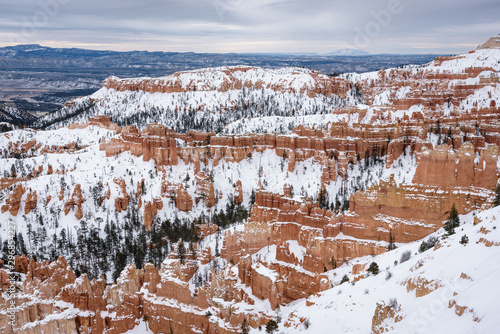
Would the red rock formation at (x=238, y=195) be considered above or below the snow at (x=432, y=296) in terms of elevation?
below

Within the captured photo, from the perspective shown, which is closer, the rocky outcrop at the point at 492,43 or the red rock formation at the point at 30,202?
the red rock formation at the point at 30,202

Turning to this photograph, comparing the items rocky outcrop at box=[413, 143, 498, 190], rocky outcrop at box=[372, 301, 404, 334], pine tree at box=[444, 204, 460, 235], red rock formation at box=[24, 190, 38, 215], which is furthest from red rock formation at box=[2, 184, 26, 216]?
rocky outcrop at box=[372, 301, 404, 334]

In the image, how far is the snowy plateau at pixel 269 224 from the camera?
75.4 feet

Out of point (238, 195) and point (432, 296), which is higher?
point (432, 296)

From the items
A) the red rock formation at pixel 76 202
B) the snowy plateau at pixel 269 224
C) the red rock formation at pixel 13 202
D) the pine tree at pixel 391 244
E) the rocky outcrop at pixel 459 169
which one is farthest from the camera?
the red rock formation at pixel 76 202

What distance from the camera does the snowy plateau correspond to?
22984 millimetres

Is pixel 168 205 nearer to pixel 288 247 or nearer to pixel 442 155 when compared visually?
pixel 288 247

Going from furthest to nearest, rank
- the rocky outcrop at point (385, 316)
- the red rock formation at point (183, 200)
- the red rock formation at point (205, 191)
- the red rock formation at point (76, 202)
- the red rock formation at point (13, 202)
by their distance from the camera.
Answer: the red rock formation at point (205, 191)
the red rock formation at point (183, 200)
the red rock formation at point (76, 202)
the red rock formation at point (13, 202)
the rocky outcrop at point (385, 316)

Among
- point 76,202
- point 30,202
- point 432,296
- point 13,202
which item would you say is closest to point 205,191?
point 76,202

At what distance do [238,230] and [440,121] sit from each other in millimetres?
60414

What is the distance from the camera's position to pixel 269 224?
51.2m

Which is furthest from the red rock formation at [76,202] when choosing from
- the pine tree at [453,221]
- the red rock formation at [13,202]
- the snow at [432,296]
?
the pine tree at [453,221]

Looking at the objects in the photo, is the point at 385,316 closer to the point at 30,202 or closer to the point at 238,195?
the point at 238,195

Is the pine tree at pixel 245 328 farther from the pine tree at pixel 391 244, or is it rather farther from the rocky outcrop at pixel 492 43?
the rocky outcrop at pixel 492 43
